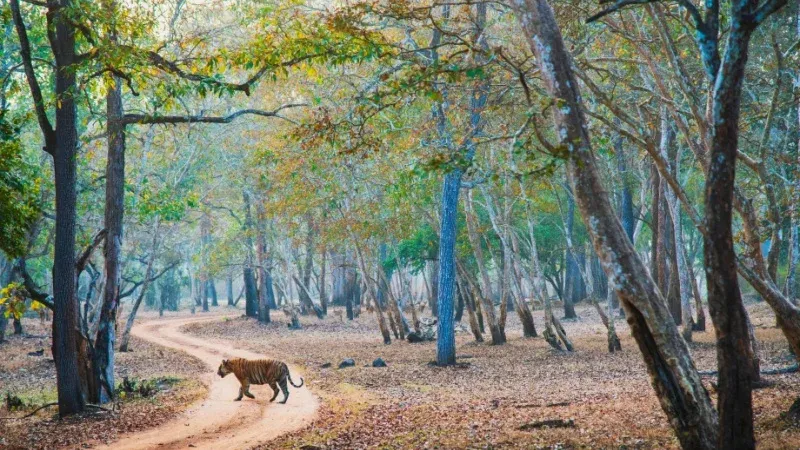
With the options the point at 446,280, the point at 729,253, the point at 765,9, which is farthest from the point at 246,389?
the point at 765,9

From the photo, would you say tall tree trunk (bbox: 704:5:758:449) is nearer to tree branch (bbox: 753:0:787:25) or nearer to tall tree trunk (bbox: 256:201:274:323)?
tree branch (bbox: 753:0:787:25)

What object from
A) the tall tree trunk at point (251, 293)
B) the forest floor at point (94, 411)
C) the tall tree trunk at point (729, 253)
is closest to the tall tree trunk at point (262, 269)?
the tall tree trunk at point (251, 293)

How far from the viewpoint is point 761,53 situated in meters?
20.6

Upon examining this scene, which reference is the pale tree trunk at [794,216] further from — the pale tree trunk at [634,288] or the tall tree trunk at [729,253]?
the tall tree trunk at [729,253]

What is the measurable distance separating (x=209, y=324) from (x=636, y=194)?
26.3 meters

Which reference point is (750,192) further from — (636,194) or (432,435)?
(636,194)

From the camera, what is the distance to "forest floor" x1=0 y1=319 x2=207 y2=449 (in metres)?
11.9

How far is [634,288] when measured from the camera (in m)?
7.01

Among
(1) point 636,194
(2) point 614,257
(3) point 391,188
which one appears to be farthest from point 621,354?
(1) point 636,194

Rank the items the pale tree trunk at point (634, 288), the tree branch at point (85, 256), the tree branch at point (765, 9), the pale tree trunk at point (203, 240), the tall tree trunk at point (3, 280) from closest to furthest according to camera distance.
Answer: the tree branch at point (765, 9) < the pale tree trunk at point (634, 288) < the tree branch at point (85, 256) < the tall tree trunk at point (3, 280) < the pale tree trunk at point (203, 240)

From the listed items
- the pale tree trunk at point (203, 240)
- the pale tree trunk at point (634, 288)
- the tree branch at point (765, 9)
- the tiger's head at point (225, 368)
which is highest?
the pale tree trunk at point (203, 240)

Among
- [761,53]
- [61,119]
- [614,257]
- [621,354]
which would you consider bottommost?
[621,354]

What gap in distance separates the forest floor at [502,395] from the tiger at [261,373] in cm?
106

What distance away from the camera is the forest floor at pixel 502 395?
964 centimetres
